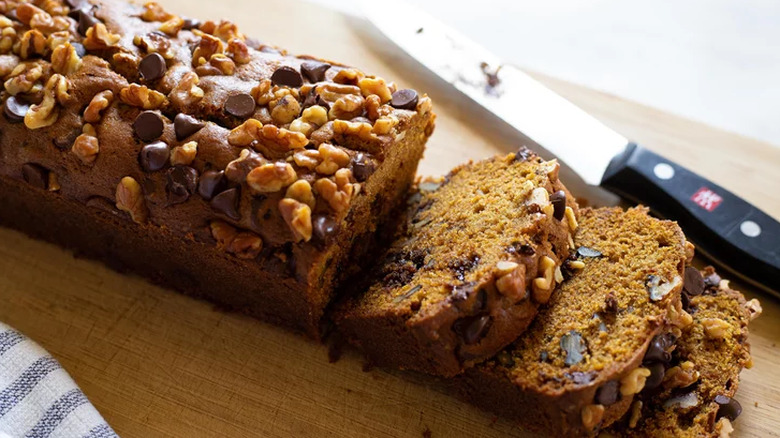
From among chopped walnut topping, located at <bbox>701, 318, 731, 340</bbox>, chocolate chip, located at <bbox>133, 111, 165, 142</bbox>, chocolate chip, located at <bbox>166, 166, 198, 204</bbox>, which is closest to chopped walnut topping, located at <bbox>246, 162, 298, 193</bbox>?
chocolate chip, located at <bbox>166, 166, 198, 204</bbox>

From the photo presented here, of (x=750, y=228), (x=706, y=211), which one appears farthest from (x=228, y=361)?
(x=750, y=228)

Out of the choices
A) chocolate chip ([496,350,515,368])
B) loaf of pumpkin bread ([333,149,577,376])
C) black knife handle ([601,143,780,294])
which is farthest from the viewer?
black knife handle ([601,143,780,294])

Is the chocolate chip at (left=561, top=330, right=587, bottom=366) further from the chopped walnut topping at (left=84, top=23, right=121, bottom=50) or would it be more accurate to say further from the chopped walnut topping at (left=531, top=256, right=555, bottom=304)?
the chopped walnut topping at (left=84, top=23, right=121, bottom=50)

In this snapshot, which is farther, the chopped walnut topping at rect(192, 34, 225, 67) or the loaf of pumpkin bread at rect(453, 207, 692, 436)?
the chopped walnut topping at rect(192, 34, 225, 67)

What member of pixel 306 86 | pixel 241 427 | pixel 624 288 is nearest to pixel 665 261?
pixel 624 288

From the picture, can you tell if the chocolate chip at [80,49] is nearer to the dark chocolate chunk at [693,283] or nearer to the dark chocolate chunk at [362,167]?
the dark chocolate chunk at [362,167]

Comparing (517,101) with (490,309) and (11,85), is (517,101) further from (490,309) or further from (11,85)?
(11,85)

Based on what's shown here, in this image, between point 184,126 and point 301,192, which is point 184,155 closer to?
point 184,126
